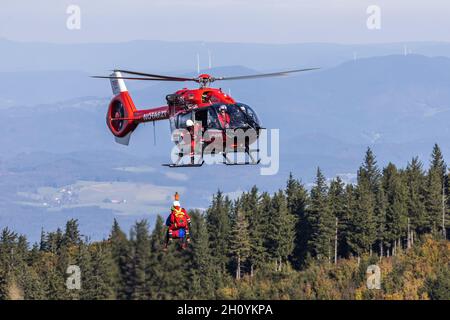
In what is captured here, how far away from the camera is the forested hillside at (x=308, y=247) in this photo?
86812 mm

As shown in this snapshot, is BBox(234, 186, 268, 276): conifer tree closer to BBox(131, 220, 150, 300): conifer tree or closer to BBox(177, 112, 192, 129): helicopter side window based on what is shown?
BBox(177, 112, 192, 129): helicopter side window

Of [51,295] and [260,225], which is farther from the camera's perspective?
[260,225]

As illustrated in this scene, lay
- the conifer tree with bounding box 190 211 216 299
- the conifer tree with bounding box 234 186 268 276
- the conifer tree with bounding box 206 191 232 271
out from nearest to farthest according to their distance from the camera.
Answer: the conifer tree with bounding box 190 211 216 299 < the conifer tree with bounding box 206 191 232 271 < the conifer tree with bounding box 234 186 268 276

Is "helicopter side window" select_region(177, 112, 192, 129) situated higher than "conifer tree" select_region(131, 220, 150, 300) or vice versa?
"helicopter side window" select_region(177, 112, 192, 129)

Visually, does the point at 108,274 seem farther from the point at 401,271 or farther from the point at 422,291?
the point at 401,271

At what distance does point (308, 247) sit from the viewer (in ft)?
419

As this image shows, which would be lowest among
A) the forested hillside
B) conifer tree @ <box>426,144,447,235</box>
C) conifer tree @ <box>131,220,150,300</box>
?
conifer tree @ <box>131,220,150,300</box>

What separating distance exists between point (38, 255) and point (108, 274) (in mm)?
47360

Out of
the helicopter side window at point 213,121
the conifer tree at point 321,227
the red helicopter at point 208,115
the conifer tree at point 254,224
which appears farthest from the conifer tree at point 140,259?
the conifer tree at point 321,227

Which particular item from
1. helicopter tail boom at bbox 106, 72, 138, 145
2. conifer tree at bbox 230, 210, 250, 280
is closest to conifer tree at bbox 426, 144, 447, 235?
conifer tree at bbox 230, 210, 250, 280

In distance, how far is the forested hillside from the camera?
86812mm

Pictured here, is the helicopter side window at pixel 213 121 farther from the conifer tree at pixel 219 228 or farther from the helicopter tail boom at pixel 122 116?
the conifer tree at pixel 219 228
